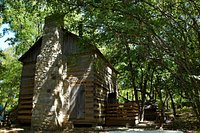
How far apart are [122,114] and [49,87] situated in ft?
18.0

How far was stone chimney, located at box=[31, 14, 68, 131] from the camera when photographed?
11394 millimetres

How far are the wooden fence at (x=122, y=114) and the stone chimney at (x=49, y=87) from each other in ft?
11.1

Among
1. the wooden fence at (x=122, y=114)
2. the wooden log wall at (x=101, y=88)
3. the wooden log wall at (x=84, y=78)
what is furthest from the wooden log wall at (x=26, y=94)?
the wooden fence at (x=122, y=114)

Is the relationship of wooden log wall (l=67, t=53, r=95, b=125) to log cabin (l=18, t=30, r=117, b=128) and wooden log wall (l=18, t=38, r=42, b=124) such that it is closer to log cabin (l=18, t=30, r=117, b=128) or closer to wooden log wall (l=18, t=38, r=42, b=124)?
log cabin (l=18, t=30, r=117, b=128)

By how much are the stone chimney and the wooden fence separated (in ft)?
11.1

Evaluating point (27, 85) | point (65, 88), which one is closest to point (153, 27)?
point (65, 88)

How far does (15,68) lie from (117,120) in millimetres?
13555

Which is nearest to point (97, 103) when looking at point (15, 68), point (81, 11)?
point (81, 11)

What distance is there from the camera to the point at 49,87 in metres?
11.9

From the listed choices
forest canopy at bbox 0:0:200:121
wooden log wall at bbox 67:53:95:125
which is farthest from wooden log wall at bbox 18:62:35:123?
forest canopy at bbox 0:0:200:121

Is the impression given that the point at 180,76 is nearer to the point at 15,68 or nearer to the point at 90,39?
the point at 90,39

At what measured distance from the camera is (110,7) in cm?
720

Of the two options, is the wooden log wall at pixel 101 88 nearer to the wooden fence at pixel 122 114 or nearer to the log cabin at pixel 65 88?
the log cabin at pixel 65 88

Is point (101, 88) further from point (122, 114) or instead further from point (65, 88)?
point (65, 88)
